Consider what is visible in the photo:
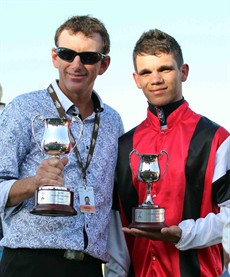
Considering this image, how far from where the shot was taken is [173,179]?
5172mm

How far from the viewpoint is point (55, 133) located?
193 inches

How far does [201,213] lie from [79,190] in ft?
2.70

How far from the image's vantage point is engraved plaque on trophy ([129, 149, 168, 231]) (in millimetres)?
4910

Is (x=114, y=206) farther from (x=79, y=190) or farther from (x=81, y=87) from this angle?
(x=81, y=87)

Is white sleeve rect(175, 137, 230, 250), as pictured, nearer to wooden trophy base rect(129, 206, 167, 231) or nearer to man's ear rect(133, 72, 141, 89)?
wooden trophy base rect(129, 206, 167, 231)

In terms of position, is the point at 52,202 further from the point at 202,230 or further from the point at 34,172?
the point at 202,230

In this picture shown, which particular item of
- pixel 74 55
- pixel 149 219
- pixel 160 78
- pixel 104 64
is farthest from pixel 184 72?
pixel 149 219

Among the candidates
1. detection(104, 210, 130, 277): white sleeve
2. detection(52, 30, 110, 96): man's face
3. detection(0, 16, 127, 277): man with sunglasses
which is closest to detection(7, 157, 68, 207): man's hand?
detection(0, 16, 127, 277): man with sunglasses

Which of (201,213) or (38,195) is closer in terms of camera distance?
(38,195)

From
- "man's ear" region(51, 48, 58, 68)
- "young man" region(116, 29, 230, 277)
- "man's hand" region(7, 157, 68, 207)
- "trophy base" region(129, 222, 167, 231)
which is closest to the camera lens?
"man's hand" region(7, 157, 68, 207)

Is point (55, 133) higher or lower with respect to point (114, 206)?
higher

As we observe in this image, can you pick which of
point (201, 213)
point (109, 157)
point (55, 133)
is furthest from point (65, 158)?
point (201, 213)

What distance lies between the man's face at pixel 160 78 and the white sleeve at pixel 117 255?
945mm

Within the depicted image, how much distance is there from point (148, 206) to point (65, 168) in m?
0.61
